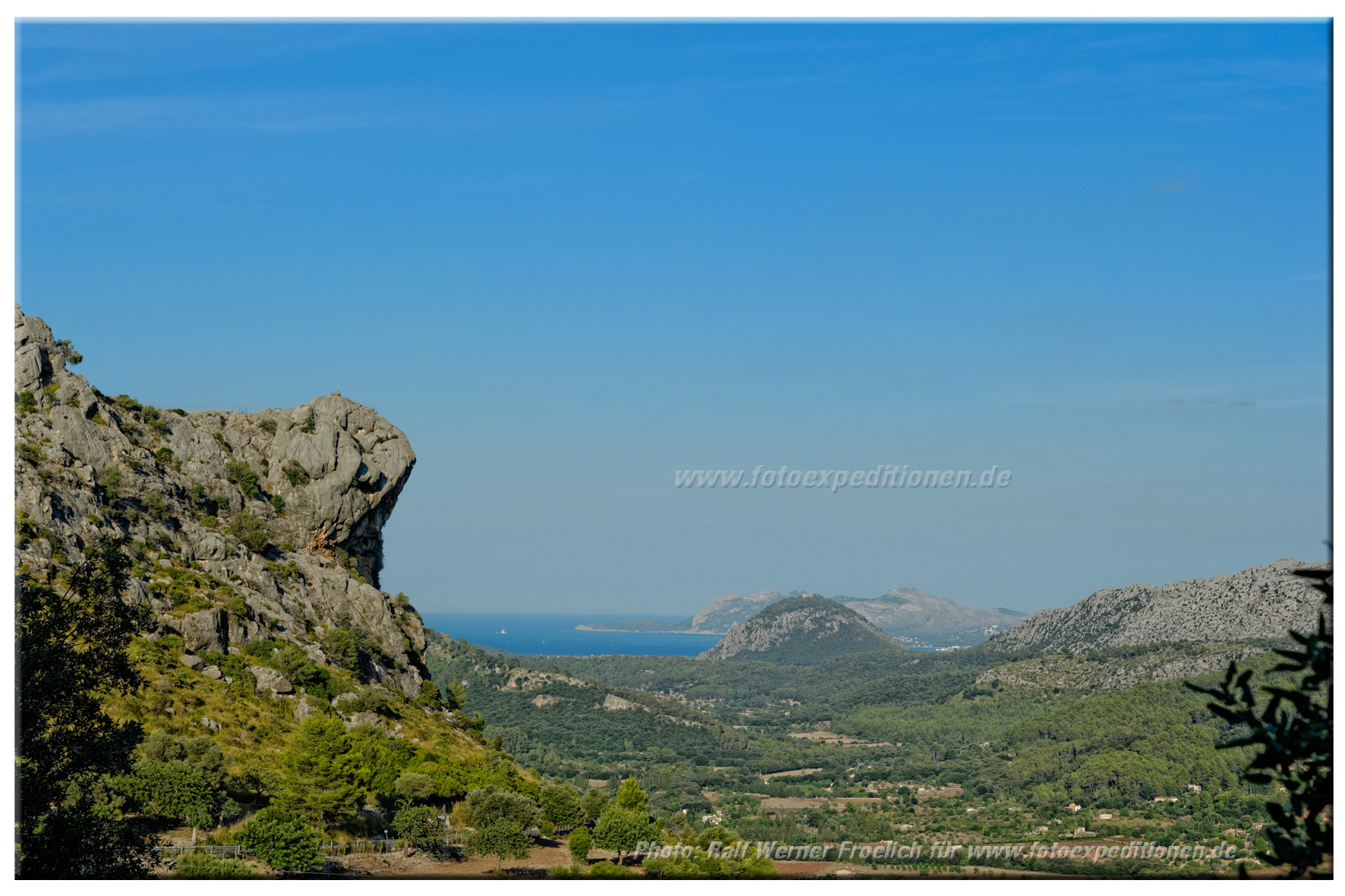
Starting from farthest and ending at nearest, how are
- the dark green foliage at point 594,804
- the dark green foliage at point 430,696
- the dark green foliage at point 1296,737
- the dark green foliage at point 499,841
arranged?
1. the dark green foliage at point 430,696
2. the dark green foliage at point 594,804
3. the dark green foliage at point 499,841
4. the dark green foliage at point 1296,737

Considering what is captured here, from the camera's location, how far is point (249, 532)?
52.2 meters

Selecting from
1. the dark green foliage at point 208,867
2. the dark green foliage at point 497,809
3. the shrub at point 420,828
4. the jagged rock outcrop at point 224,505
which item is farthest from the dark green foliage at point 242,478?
the dark green foliage at point 208,867

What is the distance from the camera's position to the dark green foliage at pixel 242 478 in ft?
178

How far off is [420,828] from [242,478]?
28.0 metres

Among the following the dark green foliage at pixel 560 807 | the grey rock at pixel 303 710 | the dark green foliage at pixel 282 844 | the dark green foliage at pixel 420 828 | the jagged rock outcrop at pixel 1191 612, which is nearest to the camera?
the dark green foliage at pixel 282 844

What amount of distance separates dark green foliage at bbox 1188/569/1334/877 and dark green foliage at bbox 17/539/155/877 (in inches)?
719

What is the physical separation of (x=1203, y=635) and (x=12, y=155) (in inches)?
6303

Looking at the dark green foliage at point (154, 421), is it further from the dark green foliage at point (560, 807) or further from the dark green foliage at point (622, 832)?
the dark green foliage at point (622, 832)

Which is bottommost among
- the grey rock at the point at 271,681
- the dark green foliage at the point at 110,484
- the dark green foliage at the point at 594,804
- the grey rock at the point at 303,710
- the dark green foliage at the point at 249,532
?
the dark green foliage at the point at 594,804

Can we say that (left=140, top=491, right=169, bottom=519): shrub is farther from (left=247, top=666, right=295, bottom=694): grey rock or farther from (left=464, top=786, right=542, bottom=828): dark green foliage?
(left=464, top=786, right=542, bottom=828): dark green foliage

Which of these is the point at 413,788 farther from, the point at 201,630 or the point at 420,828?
the point at 201,630

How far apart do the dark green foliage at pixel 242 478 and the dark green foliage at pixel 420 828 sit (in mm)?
26477
